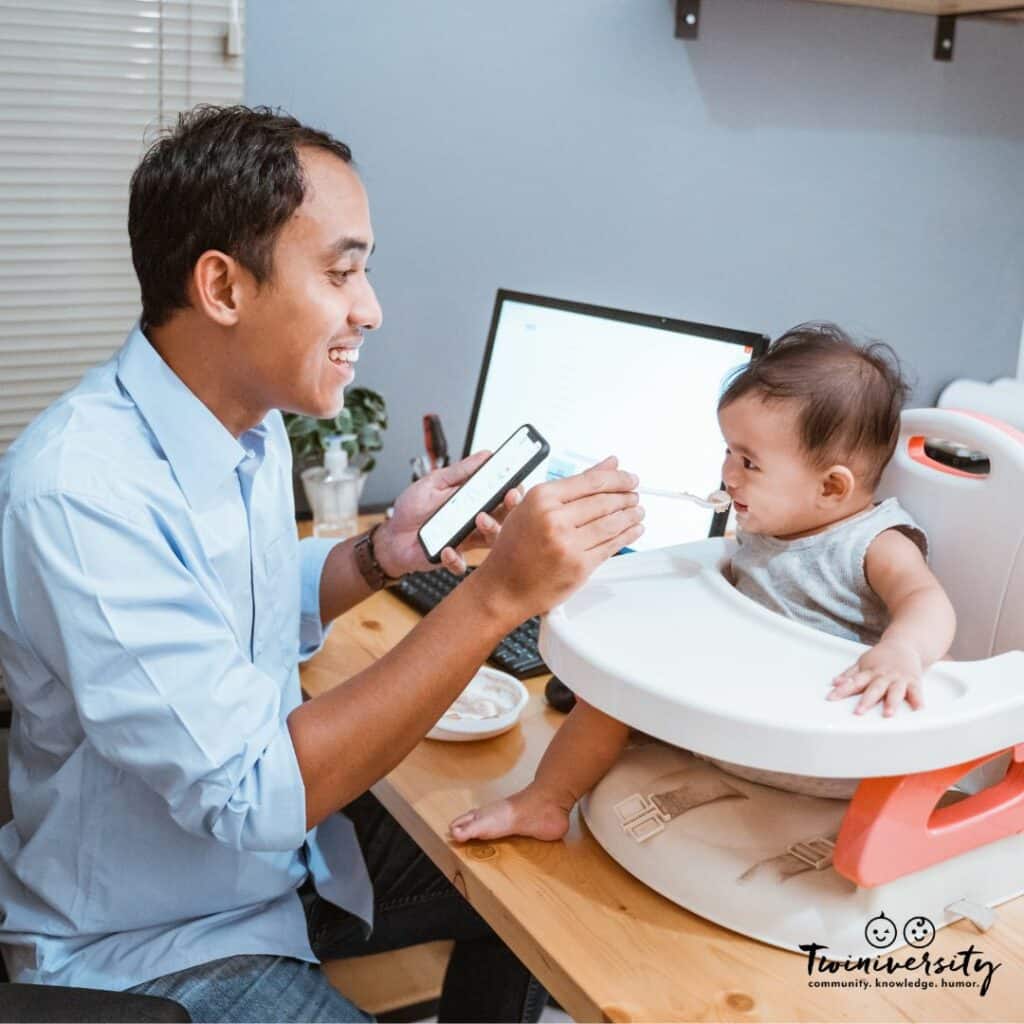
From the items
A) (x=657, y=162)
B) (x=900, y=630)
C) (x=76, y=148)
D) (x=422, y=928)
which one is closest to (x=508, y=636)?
(x=422, y=928)

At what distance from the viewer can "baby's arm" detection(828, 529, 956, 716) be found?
2.76 ft

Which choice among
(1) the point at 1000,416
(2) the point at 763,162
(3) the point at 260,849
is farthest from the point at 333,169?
(1) the point at 1000,416

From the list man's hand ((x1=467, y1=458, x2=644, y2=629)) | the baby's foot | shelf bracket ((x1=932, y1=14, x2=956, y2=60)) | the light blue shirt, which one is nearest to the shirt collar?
the light blue shirt

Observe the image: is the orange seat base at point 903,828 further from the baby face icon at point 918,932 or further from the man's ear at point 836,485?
the man's ear at point 836,485

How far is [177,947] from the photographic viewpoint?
1045mm

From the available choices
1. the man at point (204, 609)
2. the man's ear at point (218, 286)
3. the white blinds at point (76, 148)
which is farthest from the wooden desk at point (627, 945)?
the white blinds at point (76, 148)

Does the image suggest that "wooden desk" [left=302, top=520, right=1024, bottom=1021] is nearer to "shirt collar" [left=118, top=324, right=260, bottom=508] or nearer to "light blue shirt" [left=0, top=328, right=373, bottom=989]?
"light blue shirt" [left=0, top=328, right=373, bottom=989]

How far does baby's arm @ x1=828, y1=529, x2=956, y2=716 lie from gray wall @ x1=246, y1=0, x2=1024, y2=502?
40.2 inches

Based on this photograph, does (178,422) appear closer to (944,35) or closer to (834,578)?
(834,578)

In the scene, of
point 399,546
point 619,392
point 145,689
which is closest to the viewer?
point 145,689

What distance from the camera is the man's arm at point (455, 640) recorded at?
970 mm

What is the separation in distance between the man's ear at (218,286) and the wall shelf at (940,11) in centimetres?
121

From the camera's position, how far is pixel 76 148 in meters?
1.64

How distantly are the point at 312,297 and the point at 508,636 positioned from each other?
503 millimetres
